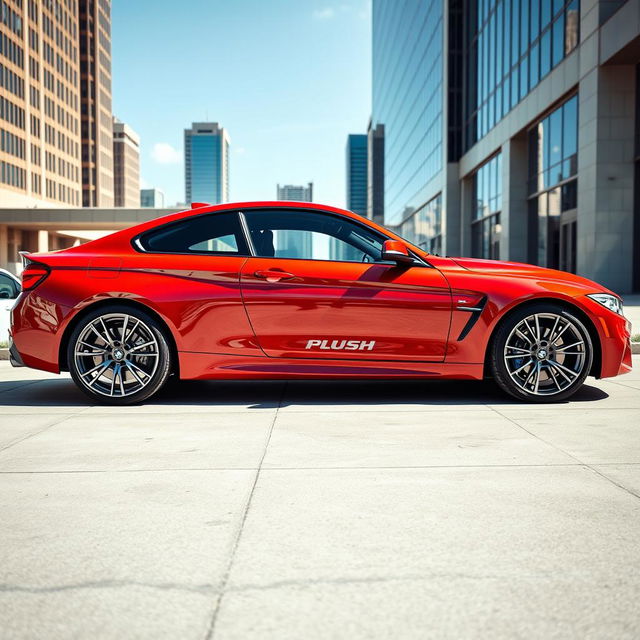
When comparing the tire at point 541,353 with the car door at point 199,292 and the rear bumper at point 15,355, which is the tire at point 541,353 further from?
the rear bumper at point 15,355

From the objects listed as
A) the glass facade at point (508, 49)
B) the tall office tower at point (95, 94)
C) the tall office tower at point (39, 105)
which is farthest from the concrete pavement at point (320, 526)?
the tall office tower at point (95, 94)

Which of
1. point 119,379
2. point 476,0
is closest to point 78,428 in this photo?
point 119,379

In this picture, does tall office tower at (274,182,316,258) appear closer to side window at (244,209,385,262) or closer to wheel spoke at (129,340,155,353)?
side window at (244,209,385,262)

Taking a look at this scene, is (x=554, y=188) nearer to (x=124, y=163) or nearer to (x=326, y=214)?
(x=326, y=214)

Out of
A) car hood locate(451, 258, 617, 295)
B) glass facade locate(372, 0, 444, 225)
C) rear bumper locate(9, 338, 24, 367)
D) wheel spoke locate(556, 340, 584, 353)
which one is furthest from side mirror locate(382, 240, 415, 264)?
glass facade locate(372, 0, 444, 225)

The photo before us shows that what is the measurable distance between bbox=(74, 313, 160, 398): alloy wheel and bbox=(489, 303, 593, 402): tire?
260cm

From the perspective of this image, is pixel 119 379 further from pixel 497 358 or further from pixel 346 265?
pixel 497 358

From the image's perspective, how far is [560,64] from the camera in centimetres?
2320

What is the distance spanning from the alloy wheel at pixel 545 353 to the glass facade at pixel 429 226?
36888mm

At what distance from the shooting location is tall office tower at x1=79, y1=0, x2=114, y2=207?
11106 cm

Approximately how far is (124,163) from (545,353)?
17506 centimetres

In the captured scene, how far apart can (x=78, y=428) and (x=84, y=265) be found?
1.38 m

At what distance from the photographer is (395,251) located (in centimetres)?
492

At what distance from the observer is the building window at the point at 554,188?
912 inches
